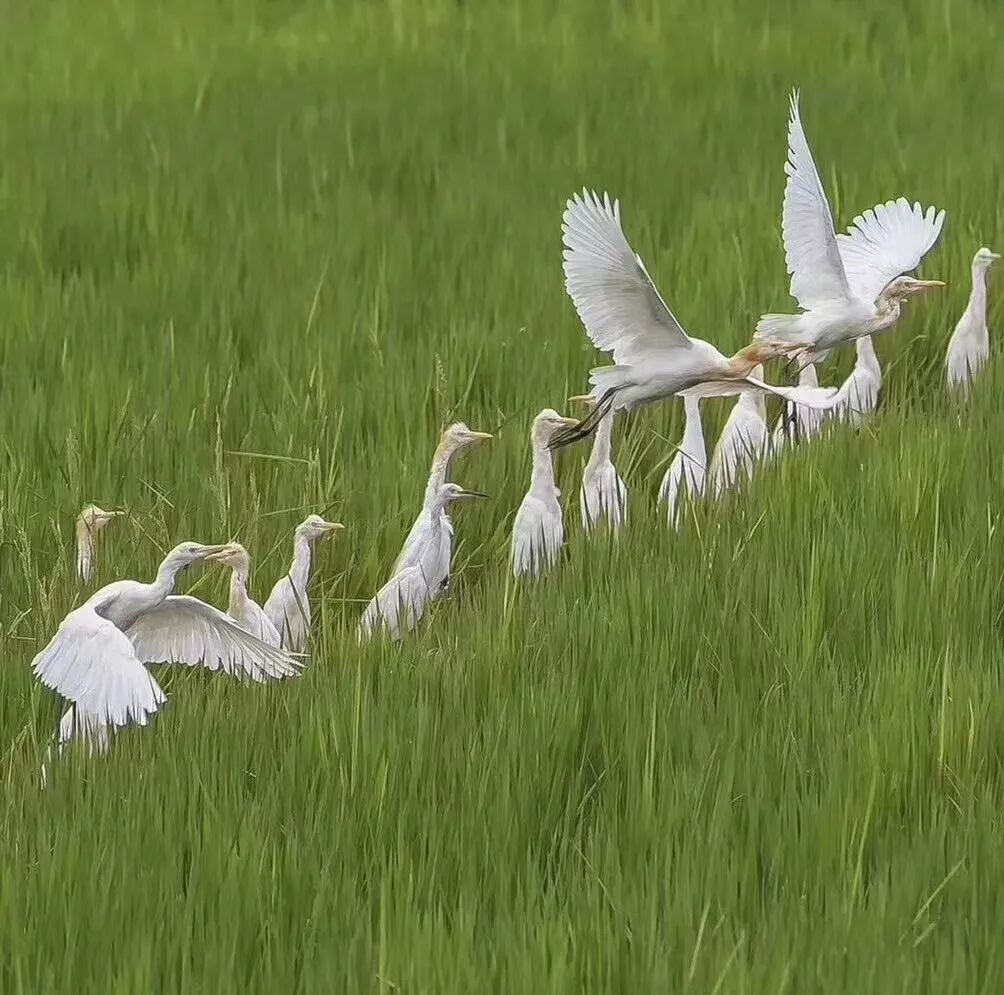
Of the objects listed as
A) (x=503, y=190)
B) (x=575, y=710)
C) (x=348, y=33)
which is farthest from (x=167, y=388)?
(x=348, y=33)

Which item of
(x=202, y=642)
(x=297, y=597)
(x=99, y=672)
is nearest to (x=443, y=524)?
(x=297, y=597)

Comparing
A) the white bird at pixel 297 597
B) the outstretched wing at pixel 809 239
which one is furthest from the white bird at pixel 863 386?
the white bird at pixel 297 597

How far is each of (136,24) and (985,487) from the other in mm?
5539

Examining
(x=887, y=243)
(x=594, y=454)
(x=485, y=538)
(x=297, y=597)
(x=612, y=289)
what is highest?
(x=612, y=289)

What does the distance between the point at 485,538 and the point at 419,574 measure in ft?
2.12

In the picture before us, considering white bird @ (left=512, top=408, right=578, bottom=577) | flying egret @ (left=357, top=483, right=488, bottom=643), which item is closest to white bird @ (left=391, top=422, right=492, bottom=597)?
flying egret @ (left=357, top=483, right=488, bottom=643)

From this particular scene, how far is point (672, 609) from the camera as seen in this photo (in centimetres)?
300

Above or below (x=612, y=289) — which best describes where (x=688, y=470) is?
below

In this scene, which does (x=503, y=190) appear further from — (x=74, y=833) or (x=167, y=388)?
(x=74, y=833)

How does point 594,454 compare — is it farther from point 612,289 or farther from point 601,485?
point 612,289

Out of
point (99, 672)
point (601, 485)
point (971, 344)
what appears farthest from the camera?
point (971, 344)

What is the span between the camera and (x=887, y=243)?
407 centimetres

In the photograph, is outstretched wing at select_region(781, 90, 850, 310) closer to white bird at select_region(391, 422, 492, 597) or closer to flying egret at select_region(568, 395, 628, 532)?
flying egret at select_region(568, 395, 628, 532)

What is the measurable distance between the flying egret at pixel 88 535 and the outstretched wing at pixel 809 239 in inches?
50.8
